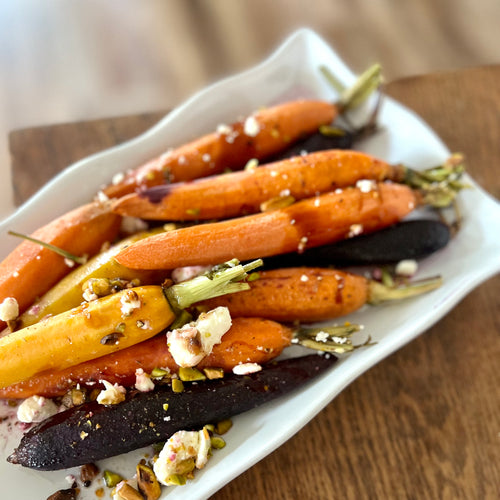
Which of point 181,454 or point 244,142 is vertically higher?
point 244,142

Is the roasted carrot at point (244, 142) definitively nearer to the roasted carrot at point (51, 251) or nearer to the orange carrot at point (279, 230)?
the roasted carrot at point (51, 251)

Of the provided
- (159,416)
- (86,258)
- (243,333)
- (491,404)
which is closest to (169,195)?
(86,258)

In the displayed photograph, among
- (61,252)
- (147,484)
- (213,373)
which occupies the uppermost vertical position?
(61,252)

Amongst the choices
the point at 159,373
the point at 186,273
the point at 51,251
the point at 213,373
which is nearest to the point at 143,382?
the point at 159,373

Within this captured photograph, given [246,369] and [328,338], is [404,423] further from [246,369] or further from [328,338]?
[246,369]

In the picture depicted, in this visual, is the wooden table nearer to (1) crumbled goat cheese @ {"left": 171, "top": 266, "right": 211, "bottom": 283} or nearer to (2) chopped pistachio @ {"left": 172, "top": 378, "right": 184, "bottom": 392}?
(2) chopped pistachio @ {"left": 172, "top": 378, "right": 184, "bottom": 392}
